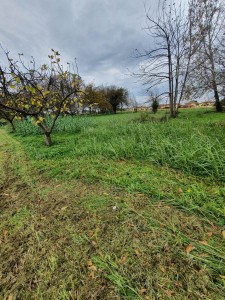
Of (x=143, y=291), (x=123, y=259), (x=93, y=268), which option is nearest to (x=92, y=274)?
(x=93, y=268)

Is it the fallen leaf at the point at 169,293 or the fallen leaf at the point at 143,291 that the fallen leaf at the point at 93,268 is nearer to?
the fallen leaf at the point at 143,291

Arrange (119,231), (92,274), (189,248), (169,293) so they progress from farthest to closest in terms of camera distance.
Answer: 1. (119,231)
2. (189,248)
3. (92,274)
4. (169,293)

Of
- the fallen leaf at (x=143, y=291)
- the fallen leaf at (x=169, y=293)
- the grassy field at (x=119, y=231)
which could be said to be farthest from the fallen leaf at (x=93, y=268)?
the fallen leaf at (x=169, y=293)

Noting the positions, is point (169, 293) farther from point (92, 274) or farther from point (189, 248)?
point (92, 274)

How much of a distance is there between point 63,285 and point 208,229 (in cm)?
142

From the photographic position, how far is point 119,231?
1.56 metres

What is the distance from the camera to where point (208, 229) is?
1.47 meters

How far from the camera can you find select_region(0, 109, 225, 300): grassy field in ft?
3.63

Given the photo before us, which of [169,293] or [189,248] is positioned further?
[189,248]

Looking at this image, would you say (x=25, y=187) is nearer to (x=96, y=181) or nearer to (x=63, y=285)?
(x=96, y=181)

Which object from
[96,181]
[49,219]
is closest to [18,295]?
[49,219]

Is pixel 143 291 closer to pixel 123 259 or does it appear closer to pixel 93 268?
pixel 123 259

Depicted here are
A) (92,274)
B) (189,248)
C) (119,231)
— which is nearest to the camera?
(92,274)

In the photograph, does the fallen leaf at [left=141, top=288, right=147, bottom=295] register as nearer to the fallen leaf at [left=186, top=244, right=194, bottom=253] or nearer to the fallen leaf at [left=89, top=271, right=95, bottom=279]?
the fallen leaf at [left=89, top=271, right=95, bottom=279]
